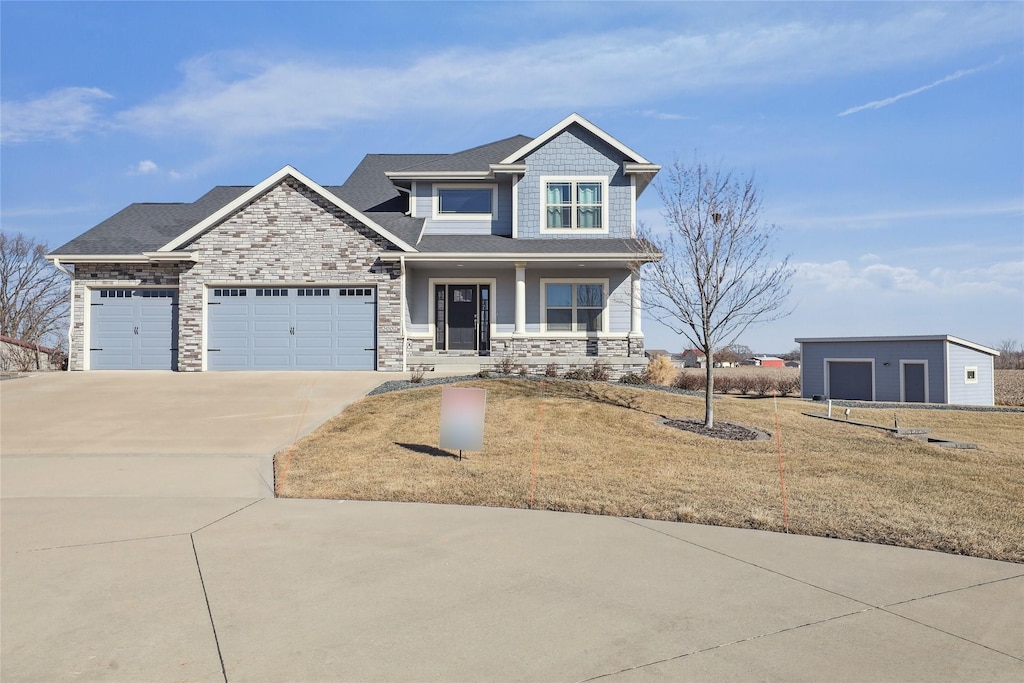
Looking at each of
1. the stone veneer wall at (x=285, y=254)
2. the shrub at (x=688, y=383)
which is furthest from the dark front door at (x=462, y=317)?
the shrub at (x=688, y=383)

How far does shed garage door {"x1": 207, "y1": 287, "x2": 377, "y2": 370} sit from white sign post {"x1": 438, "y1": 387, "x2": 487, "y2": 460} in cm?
1012

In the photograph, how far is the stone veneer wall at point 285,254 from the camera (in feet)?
67.9

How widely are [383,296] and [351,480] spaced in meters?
11.6

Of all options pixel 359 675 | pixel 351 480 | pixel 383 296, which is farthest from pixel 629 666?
pixel 383 296

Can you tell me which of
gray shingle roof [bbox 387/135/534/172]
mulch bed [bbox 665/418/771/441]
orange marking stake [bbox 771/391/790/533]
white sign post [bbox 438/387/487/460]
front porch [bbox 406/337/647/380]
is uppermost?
gray shingle roof [bbox 387/135/534/172]

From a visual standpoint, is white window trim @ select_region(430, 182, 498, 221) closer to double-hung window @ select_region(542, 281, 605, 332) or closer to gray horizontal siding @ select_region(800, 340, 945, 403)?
double-hung window @ select_region(542, 281, 605, 332)

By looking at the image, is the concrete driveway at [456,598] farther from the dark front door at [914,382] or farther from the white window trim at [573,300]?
the dark front door at [914,382]

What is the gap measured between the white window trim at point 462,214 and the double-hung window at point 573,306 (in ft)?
10.7

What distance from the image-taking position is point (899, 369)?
29.7 meters

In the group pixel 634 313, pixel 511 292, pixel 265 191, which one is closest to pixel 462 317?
pixel 511 292

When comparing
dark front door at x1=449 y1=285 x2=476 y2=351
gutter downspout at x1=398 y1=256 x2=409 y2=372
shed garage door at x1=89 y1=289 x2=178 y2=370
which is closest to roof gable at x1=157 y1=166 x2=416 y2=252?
gutter downspout at x1=398 y1=256 x2=409 y2=372

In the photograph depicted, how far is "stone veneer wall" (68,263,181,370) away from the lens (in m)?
21.4

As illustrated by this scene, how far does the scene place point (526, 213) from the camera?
2284 cm

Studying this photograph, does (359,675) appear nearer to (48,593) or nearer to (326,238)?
(48,593)
